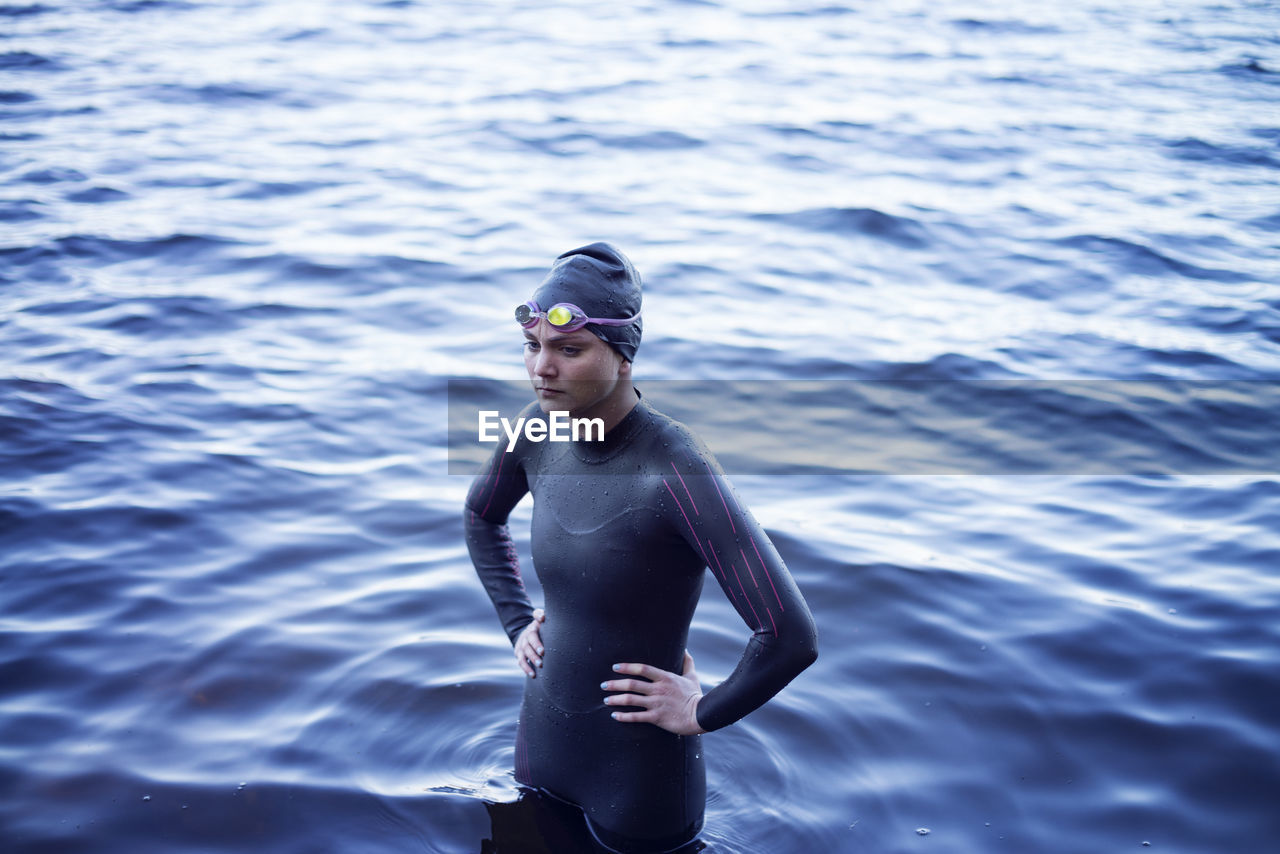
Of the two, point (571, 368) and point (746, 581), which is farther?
point (571, 368)

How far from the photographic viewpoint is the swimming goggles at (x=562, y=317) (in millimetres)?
3520

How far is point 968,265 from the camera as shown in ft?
38.7

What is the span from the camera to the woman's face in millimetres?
3564

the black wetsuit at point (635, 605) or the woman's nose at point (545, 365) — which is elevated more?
the woman's nose at point (545, 365)

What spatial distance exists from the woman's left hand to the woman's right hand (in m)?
0.39

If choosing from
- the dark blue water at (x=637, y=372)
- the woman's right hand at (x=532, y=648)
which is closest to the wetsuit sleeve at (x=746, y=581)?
the woman's right hand at (x=532, y=648)

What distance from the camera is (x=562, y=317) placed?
3.52m

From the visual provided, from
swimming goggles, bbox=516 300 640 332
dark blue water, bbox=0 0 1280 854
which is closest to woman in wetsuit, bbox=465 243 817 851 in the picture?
swimming goggles, bbox=516 300 640 332

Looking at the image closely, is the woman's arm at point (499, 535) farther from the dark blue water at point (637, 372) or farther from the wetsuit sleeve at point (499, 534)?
the dark blue water at point (637, 372)

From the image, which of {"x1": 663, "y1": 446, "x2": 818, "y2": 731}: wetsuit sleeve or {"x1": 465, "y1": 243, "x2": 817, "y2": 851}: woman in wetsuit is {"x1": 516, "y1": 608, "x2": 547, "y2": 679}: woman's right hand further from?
{"x1": 663, "y1": 446, "x2": 818, "y2": 731}: wetsuit sleeve

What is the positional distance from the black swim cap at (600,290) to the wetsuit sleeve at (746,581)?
1.48 ft

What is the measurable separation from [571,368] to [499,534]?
111 cm

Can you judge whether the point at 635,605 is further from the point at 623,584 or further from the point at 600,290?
the point at 600,290

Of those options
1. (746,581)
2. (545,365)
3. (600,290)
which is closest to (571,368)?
(545,365)
